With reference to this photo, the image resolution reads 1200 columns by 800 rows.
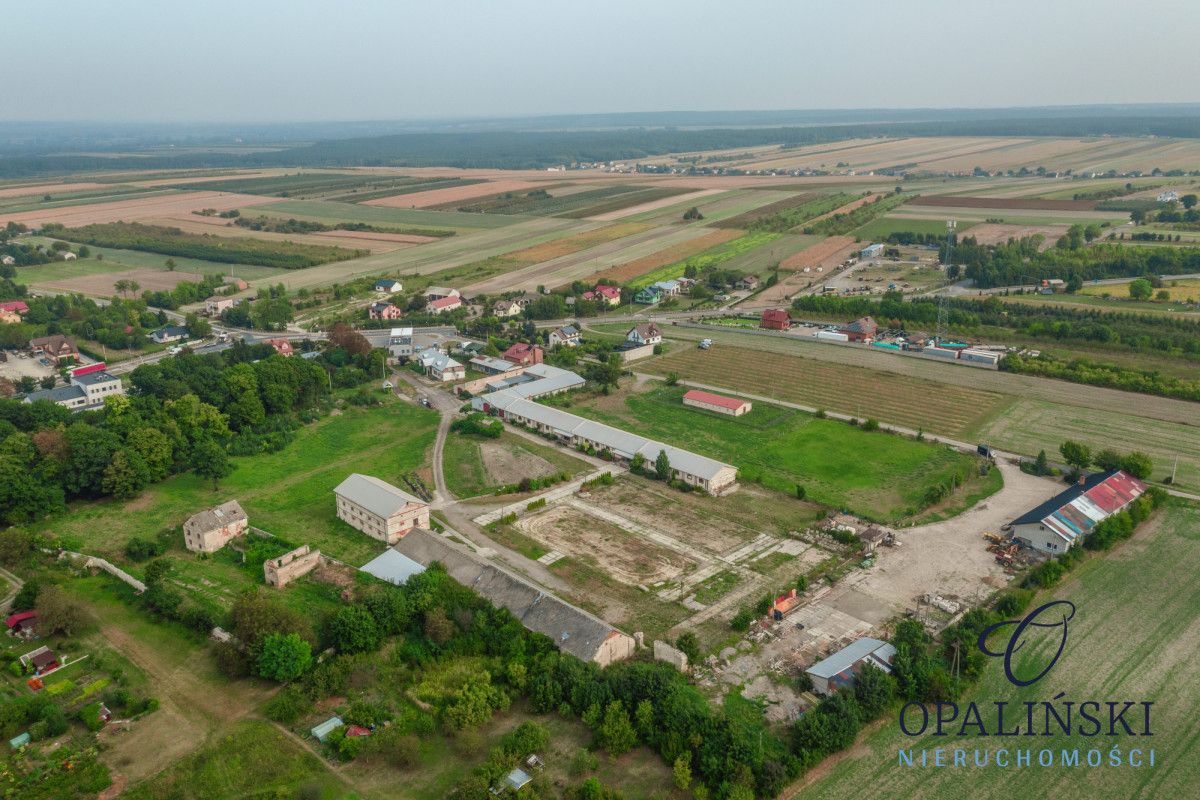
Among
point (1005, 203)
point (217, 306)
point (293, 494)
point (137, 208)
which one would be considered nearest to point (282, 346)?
point (217, 306)

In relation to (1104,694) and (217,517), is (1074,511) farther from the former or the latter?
(217,517)

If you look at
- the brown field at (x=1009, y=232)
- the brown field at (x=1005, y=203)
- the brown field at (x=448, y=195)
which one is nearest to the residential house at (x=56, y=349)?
the brown field at (x=448, y=195)

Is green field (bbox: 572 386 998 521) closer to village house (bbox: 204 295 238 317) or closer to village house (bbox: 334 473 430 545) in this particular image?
village house (bbox: 334 473 430 545)

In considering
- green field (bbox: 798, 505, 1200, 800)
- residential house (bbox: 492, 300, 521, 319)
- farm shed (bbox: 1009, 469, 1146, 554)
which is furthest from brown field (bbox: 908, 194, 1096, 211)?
green field (bbox: 798, 505, 1200, 800)

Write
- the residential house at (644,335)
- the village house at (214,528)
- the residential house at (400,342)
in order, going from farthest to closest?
1. the residential house at (644,335)
2. the residential house at (400,342)
3. the village house at (214,528)

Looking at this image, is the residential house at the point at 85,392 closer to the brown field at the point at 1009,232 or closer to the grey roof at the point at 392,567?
the grey roof at the point at 392,567

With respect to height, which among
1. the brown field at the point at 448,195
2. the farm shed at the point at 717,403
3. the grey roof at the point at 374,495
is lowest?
the farm shed at the point at 717,403
